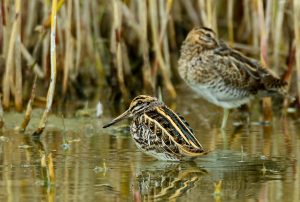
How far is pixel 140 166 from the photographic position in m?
6.59

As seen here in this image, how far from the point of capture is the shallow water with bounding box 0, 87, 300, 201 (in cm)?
546

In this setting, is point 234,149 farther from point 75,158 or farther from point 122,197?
point 122,197

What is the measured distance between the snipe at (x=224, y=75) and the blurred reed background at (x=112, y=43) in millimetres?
225

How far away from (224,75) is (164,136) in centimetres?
227

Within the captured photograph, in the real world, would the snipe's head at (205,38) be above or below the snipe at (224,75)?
above

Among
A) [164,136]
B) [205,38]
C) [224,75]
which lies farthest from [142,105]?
[205,38]

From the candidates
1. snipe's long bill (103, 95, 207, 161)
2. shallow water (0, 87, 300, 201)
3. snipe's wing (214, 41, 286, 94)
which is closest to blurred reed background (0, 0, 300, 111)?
snipe's wing (214, 41, 286, 94)

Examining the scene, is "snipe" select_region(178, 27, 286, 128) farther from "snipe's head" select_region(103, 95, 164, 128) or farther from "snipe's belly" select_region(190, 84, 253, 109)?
"snipe's head" select_region(103, 95, 164, 128)

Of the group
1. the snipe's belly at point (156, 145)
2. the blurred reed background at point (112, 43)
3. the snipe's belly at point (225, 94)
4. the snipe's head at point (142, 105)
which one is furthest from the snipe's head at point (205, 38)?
the snipe's belly at point (156, 145)

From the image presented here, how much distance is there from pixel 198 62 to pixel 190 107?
1118 millimetres

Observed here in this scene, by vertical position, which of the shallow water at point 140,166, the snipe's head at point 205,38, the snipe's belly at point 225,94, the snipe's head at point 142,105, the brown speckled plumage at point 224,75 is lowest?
the shallow water at point 140,166

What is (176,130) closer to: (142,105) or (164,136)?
(164,136)

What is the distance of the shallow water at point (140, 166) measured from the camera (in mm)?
5465

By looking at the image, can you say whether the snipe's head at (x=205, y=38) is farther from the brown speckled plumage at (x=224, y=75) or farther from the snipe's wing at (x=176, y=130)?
the snipe's wing at (x=176, y=130)
